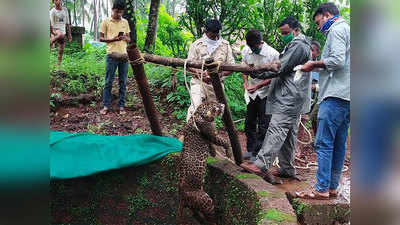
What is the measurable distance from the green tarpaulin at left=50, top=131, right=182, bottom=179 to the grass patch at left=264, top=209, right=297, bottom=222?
153 centimetres

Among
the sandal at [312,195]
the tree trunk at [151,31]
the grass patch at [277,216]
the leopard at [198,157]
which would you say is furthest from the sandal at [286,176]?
the tree trunk at [151,31]

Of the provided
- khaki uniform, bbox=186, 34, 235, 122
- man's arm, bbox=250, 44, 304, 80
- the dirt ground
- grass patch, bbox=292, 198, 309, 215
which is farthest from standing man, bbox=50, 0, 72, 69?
grass patch, bbox=292, 198, 309, 215

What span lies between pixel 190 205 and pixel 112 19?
4.33 metres

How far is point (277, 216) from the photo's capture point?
2.53m

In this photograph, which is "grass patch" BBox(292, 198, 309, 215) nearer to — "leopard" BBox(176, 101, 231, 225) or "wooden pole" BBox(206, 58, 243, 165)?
"wooden pole" BBox(206, 58, 243, 165)

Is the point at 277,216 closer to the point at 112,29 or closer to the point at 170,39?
the point at 112,29

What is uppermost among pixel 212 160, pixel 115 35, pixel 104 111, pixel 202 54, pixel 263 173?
pixel 115 35

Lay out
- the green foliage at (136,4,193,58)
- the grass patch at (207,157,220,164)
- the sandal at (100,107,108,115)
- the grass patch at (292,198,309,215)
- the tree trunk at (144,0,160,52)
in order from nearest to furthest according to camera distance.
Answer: the grass patch at (292,198,309,215) < the grass patch at (207,157,220,164) < the sandal at (100,107,108,115) < the green foliage at (136,4,193,58) < the tree trunk at (144,0,160,52)

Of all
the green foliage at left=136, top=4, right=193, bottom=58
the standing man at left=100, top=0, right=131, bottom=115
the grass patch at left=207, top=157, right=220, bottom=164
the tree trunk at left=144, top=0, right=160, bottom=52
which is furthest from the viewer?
the tree trunk at left=144, top=0, right=160, bottom=52

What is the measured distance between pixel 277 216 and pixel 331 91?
141cm

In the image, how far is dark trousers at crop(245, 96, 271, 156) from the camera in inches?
175

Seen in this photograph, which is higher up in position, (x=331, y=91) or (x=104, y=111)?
(x=331, y=91)

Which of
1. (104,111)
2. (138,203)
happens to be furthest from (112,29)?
(138,203)

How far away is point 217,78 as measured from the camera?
3.18 meters
